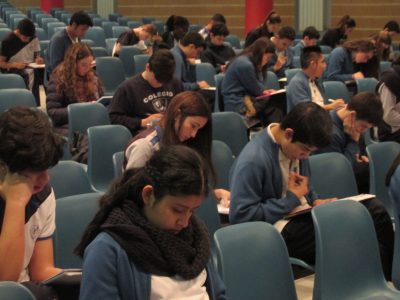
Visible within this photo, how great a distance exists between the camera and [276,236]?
3.46m

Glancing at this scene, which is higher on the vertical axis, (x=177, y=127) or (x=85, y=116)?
(x=177, y=127)

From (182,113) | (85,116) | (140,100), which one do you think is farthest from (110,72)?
(182,113)

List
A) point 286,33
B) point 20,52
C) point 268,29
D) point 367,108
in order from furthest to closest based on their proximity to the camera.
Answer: point 268,29 → point 286,33 → point 20,52 → point 367,108

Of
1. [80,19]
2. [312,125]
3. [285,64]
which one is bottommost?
[285,64]

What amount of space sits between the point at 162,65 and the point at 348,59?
4.21 m

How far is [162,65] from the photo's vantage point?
5879 mm

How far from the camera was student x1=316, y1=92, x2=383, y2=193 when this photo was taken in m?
5.46

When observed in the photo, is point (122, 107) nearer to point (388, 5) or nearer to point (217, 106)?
point (217, 106)

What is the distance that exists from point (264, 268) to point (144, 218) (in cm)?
118

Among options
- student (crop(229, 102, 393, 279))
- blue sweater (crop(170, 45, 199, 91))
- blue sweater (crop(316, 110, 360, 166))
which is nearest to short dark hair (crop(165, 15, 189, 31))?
blue sweater (crop(170, 45, 199, 91))

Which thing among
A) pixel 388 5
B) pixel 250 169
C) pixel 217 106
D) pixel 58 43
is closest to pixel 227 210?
pixel 250 169

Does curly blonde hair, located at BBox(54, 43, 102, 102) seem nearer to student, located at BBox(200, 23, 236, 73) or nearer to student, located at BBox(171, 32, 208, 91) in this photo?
student, located at BBox(171, 32, 208, 91)

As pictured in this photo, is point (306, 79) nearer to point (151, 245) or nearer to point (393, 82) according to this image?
point (393, 82)

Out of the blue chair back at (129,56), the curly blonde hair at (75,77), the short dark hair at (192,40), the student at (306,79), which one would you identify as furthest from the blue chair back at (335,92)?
the blue chair back at (129,56)
